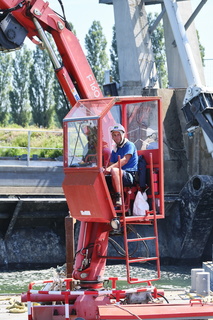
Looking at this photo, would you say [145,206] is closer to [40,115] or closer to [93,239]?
[93,239]

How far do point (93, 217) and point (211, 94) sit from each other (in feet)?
34.5

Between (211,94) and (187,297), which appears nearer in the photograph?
(187,297)

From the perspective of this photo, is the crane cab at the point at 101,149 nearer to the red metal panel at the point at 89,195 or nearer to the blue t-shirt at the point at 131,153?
the red metal panel at the point at 89,195

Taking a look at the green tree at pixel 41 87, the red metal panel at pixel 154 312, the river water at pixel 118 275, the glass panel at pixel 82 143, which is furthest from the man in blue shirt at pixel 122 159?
the green tree at pixel 41 87

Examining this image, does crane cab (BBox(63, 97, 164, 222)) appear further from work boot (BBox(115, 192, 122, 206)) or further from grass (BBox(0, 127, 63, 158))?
grass (BBox(0, 127, 63, 158))

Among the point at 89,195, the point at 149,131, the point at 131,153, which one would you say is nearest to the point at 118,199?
the point at 89,195

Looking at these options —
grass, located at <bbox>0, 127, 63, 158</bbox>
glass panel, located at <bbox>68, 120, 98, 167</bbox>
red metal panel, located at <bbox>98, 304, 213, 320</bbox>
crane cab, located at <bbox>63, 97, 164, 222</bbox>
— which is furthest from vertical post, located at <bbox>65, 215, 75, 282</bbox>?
grass, located at <bbox>0, 127, 63, 158</bbox>

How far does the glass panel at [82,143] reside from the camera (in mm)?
11125

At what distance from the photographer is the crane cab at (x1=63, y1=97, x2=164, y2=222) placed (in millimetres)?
11016

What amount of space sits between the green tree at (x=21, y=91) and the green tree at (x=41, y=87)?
1.35 meters

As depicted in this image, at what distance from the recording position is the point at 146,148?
11.9m

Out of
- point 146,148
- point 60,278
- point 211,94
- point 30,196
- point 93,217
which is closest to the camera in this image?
point 93,217

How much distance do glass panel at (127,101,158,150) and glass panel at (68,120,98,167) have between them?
1.13 metres

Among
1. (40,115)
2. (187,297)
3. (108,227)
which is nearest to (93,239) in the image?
(108,227)
